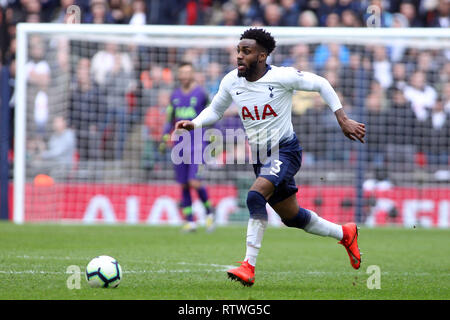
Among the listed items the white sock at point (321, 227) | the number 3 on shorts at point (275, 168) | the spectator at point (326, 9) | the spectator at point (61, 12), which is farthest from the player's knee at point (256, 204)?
the spectator at point (61, 12)

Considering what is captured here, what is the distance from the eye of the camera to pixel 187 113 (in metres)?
13.7

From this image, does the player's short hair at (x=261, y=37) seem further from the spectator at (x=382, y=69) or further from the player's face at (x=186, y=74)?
the spectator at (x=382, y=69)

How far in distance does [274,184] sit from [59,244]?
4704 mm

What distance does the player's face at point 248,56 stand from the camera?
7207 millimetres

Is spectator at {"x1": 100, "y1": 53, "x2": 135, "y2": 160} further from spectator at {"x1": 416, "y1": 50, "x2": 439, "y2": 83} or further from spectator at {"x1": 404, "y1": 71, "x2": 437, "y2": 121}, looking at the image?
spectator at {"x1": 416, "y1": 50, "x2": 439, "y2": 83}

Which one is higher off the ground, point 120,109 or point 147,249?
point 120,109

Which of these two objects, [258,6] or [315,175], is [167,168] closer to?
[315,175]

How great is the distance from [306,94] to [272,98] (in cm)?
1010

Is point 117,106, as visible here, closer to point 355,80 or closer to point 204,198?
point 204,198

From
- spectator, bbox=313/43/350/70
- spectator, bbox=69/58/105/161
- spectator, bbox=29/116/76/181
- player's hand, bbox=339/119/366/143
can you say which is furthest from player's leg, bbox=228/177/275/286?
spectator, bbox=313/43/350/70

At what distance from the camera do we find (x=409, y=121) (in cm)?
1727

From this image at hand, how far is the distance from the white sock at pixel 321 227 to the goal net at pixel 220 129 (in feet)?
26.5

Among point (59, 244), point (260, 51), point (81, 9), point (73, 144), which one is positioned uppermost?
point (81, 9)
